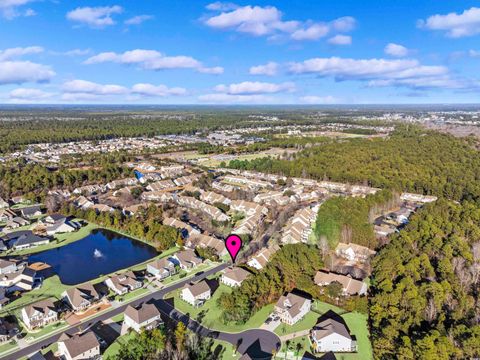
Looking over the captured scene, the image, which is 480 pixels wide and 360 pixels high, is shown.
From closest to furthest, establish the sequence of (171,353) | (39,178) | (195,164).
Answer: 1. (171,353)
2. (39,178)
3. (195,164)

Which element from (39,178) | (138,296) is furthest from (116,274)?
(39,178)

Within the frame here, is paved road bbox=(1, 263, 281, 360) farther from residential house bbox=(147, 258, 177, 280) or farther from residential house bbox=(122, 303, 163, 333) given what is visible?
residential house bbox=(147, 258, 177, 280)

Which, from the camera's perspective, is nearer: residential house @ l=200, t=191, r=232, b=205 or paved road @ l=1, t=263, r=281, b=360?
paved road @ l=1, t=263, r=281, b=360

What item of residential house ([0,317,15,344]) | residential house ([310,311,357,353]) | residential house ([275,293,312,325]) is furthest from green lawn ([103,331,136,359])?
residential house ([310,311,357,353])

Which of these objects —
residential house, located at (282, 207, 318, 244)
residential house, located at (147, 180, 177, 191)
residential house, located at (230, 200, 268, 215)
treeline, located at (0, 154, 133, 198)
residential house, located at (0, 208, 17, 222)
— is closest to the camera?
residential house, located at (282, 207, 318, 244)

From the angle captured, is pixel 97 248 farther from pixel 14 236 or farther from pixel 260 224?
pixel 260 224

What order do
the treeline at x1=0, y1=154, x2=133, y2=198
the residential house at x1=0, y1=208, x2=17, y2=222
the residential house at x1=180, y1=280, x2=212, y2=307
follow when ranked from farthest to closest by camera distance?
the treeline at x1=0, y1=154, x2=133, y2=198 < the residential house at x1=0, y1=208, x2=17, y2=222 < the residential house at x1=180, y1=280, x2=212, y2=307
